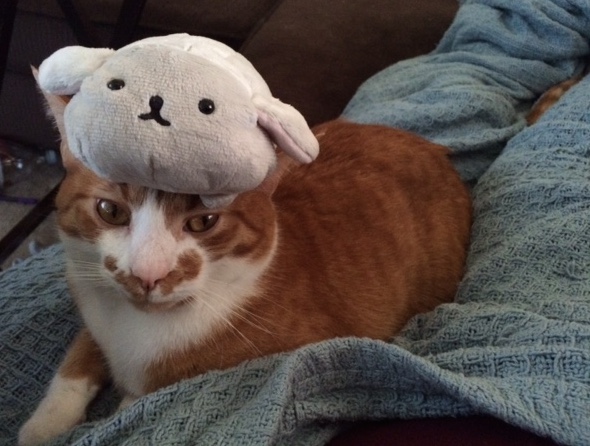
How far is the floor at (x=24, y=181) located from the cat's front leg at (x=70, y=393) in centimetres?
118

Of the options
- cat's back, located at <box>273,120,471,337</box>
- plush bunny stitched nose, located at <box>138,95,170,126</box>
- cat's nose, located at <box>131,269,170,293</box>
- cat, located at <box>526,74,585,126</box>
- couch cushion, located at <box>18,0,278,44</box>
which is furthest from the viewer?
couch cushion, located at <box>18,0,278,44</box>

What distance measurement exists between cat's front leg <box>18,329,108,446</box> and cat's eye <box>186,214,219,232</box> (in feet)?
1.05

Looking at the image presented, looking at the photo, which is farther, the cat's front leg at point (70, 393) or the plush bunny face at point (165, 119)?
the cat's front leg at point (70, 393)

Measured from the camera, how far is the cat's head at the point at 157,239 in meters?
0.78

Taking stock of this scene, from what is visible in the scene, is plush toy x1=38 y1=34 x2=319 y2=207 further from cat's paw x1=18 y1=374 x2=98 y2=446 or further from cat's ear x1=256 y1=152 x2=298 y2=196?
cat's paw x1=18 y1=374 x2=98 y2=446

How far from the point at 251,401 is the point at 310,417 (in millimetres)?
74

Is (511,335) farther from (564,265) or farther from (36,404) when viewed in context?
(36,404)

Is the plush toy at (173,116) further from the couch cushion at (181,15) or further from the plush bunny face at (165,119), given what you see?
the couch cushion at (181,15)

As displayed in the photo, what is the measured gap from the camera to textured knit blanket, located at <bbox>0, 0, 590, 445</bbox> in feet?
2.74

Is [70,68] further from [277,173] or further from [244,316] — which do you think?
[244,316]

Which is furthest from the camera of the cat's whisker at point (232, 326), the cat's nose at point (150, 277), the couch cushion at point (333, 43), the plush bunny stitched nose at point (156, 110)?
the couch cushion at point (333, 43)

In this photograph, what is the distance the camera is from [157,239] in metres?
0.78

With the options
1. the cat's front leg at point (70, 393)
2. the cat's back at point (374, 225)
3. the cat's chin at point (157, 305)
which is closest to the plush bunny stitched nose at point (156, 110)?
the cat's chin at point (157, 305)

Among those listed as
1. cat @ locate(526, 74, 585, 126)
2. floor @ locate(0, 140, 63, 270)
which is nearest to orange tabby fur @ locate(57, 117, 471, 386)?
cat @ locate(526, 74, 585, 126)
